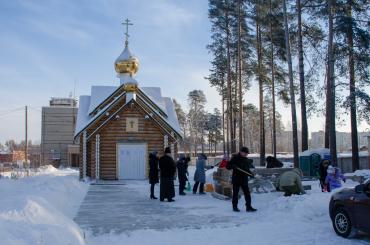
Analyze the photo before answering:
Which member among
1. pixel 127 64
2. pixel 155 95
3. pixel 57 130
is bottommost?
pixel 155 95

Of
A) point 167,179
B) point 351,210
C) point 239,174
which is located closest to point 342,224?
point 351,210

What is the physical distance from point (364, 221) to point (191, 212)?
17.5ft

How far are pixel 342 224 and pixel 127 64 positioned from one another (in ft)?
78.6

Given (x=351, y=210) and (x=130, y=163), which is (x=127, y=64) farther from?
(x=351, y=210)

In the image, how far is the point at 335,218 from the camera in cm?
855

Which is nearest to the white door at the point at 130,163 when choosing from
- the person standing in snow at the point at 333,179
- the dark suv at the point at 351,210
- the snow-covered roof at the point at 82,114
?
the snow-covered roof at the point at 82,114

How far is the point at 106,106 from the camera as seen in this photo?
2686 centimetres

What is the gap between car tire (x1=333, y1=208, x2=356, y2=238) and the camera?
819cm

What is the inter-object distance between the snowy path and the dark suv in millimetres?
2396

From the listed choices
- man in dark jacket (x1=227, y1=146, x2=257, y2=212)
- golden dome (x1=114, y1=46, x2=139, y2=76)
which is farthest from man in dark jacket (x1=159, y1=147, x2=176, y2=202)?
golden dome (x1=114, y1=46, x2=139, y2=76)

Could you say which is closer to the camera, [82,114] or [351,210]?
[351,210]

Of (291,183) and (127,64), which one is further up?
(127,64)

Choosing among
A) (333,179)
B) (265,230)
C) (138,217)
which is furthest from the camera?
(333,179)

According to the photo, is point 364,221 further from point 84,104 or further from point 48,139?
point 48,139
